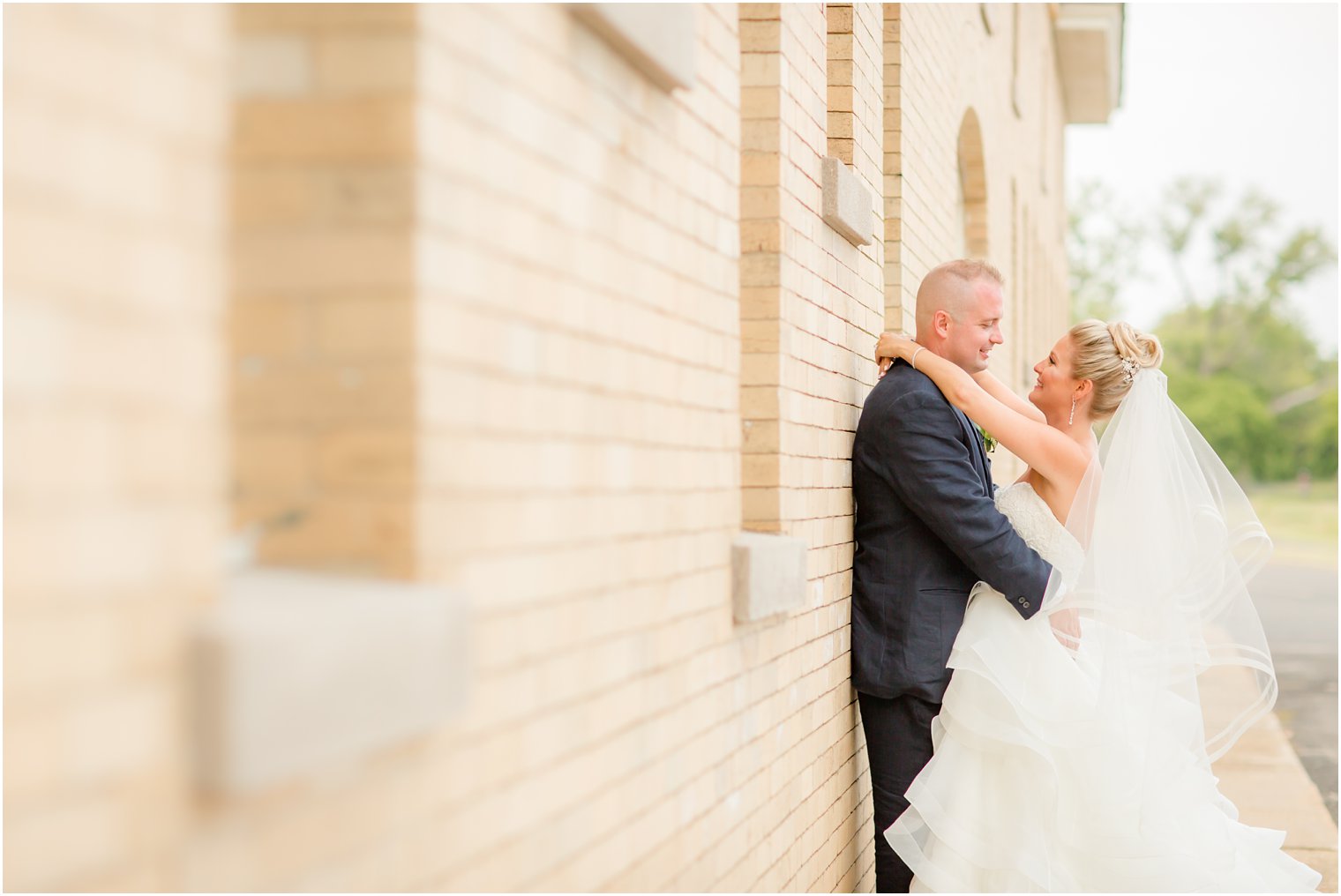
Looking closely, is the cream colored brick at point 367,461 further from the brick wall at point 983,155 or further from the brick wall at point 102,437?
the brick wall at point 983,155

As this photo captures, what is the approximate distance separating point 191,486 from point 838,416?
3.38 meters

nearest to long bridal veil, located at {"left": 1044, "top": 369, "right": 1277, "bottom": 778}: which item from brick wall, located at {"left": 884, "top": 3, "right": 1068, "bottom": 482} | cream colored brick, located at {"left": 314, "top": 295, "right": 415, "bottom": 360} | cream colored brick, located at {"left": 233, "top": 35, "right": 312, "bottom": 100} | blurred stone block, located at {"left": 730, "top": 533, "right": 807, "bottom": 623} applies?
brick wall, located at {"left": 884, "top": 3, "right": 1068, "bottom": 482}

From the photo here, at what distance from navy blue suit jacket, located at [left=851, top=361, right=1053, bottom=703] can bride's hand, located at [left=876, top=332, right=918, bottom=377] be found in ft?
0.15

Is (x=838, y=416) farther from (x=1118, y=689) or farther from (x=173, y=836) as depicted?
(x=173, y=836)

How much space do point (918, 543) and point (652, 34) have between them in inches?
108

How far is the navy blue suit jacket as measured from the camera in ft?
15.6

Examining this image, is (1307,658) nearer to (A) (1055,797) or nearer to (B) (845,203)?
(A) (1055,797)

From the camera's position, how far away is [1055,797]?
462 cm

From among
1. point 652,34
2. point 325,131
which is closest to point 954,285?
point 652,34

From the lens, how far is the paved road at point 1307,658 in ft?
34.1

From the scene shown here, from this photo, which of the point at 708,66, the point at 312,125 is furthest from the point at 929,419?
the point at 312,125

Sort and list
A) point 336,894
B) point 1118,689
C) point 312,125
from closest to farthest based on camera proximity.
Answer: point 336,894 < point 312,125 < point 1118,689

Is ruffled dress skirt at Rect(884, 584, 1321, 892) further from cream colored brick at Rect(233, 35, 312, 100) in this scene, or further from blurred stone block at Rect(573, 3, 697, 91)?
cream colored brick at Rect(233, 35, 312, 100)

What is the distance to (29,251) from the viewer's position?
1.43 meters
